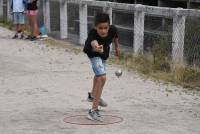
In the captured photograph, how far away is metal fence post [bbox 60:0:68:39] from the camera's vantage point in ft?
58.2

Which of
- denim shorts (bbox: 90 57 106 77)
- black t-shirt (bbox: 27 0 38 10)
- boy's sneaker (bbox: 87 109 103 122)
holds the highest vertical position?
black t-shirt (bbox: 27 0 38 10)

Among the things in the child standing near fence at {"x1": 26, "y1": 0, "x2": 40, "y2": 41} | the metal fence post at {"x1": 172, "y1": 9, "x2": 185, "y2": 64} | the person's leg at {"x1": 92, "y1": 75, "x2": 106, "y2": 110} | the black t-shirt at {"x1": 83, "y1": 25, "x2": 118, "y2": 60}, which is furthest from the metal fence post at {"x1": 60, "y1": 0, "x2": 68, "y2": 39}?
the person's leg at {"x1": 92, "y1": 75, "x2": 106, "y2": 110}

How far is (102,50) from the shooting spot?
7.82 meters

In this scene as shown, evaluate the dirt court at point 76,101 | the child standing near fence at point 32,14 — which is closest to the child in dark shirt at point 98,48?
the dirt court at point 76,101

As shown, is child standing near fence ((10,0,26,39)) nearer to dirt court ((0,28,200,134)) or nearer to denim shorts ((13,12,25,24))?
denim shorts ((13,12,25,24))

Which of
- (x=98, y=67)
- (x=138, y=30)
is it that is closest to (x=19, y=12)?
(x=138, y=30)

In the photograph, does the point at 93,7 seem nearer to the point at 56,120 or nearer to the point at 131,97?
Result: the point at 131,97

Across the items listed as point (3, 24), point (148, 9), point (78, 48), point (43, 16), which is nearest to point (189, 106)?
point (148, 9)

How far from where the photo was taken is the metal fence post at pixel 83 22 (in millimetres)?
16109

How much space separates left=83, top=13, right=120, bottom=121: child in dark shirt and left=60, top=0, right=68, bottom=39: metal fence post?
965 cm

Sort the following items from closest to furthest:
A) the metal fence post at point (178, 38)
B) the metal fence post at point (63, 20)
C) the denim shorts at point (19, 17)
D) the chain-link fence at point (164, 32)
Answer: the chain-link fence at point (164, 32) → the metal fence post at point (178, 38) → the metal fence post at point (63, 20) → the denim shorts at point (19, 17)

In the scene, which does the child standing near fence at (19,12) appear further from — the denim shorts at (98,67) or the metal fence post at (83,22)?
the denim shorts at (98,67)

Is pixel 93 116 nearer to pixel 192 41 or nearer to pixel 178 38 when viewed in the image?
pixel 192 41

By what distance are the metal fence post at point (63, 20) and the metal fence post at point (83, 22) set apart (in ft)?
4.64
